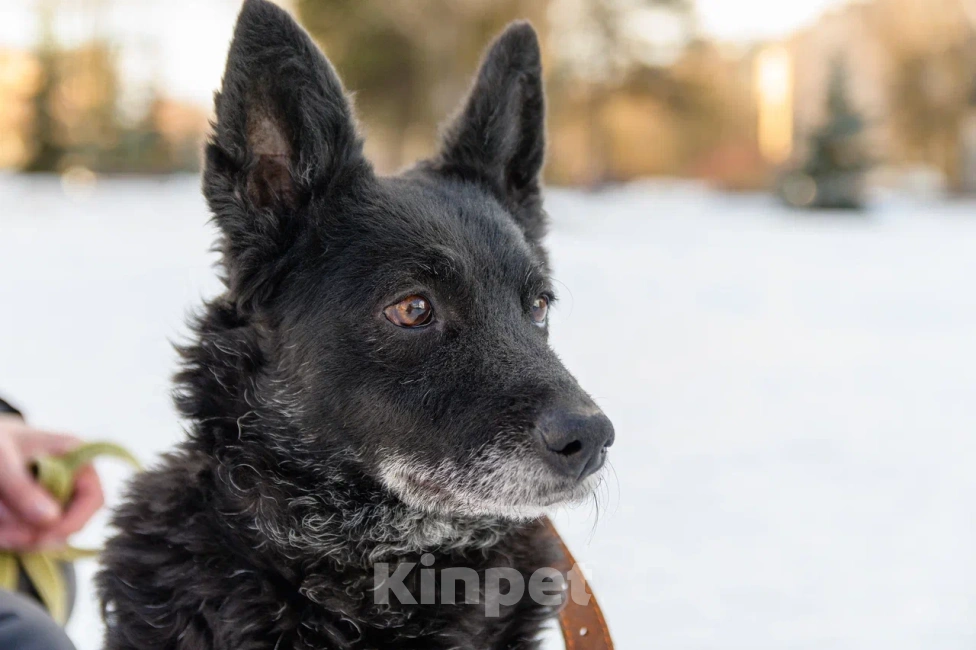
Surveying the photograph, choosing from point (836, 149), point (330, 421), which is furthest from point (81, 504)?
point (836, 149)

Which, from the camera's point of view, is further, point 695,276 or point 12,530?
point 695,276

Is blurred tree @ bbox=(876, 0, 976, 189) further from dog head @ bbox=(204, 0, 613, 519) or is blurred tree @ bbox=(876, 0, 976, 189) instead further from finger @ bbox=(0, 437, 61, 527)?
finger @ bbox=(0, 437, 61, 527)

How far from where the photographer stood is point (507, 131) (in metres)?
3.08

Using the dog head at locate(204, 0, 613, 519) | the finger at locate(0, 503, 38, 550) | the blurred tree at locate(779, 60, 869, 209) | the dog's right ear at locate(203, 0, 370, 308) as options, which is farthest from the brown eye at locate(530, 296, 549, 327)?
the blurred tree at locate(779, 60, 869, 209)

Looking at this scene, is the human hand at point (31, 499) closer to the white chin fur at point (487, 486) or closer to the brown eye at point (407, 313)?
the white chin fur at point (487, 486)

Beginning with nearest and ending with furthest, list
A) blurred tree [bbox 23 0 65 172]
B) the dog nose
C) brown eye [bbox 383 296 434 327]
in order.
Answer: the dog nose, brown eye [bbox 383 296 434 327], blurred tree [bbox 23 0 65 172]

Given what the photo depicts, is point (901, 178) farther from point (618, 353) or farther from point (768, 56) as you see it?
point (618, 353)

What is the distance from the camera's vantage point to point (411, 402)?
244 centimetres

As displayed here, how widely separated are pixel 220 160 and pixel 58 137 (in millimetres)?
43814

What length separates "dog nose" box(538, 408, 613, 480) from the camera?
2.25 metres

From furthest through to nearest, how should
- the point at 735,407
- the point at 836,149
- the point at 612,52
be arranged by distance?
the point at 612,52, the point at 836,149, the point at 735,407

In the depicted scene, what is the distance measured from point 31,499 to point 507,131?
6.28 ft

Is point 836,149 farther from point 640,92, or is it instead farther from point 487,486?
point 487,486

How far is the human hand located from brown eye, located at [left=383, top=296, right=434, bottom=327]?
1158mm
